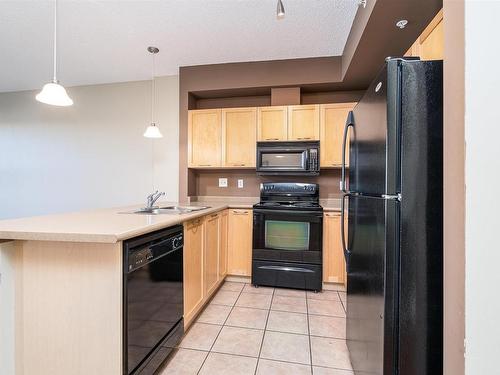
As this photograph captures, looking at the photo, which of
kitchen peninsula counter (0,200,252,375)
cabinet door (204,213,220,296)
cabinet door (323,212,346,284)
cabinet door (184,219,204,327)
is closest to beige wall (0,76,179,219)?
cabinet door (204,213,220,296)

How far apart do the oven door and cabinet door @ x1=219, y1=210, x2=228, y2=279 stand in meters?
0.35

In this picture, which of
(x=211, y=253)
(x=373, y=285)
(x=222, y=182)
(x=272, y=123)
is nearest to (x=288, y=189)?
(x=272, y=123)

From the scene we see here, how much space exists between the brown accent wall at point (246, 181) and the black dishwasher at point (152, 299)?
6.19ft

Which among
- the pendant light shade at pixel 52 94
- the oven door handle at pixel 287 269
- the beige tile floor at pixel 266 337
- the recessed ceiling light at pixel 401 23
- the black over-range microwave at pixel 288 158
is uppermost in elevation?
the recessed ceiling light at pixel 401 23

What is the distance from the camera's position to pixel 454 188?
2.48 ft

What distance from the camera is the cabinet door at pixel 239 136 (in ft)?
10.8

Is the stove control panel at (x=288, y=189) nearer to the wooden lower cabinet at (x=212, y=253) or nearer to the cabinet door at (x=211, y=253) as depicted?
the wooden lower cabinet at (x=212, y=253)

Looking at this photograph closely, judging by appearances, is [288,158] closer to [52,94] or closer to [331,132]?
[331,132]

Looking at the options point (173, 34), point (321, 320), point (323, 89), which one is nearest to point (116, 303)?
point (321, 320)

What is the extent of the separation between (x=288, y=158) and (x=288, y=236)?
38.3 inches

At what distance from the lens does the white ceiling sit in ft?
7.23

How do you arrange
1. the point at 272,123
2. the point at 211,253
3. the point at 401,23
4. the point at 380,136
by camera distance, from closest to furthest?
1. the point at 380,136
2. the point at 401,23
3. the point at 211,253
4. the point at 272,123

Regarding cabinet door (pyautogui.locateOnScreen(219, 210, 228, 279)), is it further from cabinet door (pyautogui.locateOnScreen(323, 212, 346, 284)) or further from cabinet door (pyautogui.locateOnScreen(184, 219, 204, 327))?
cabinet door (pyautogui.locateOnScreen(323, 212, 346, 284))

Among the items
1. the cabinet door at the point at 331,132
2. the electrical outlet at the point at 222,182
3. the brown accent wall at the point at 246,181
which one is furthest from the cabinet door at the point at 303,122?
the electrical outlet at the point at 222,182
